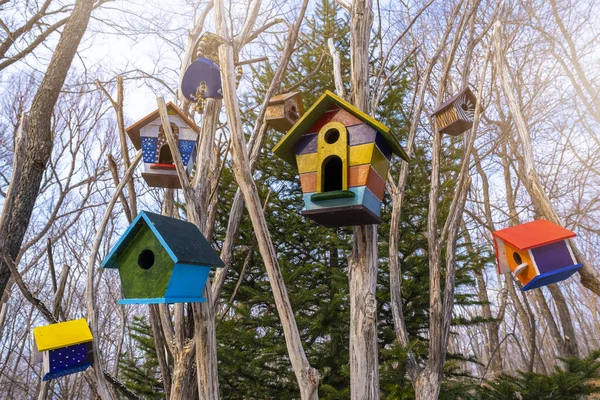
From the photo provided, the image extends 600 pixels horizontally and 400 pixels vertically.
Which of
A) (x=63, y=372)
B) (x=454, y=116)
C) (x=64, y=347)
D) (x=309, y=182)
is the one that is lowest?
(x=63, y=372)

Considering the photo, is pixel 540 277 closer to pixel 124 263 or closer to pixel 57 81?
pixel 124 263

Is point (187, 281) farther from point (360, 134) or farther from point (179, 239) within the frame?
point (360, 134)

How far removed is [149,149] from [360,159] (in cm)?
163

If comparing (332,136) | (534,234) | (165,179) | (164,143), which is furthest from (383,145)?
(164,143)

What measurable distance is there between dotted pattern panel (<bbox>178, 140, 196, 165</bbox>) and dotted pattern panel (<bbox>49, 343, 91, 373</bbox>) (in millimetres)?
1360

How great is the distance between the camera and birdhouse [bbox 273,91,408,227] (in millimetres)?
1898

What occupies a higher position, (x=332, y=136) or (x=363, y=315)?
(x=332, y=136)

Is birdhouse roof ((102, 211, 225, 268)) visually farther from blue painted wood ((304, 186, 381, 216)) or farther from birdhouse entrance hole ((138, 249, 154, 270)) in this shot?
blue painted wood ((304, 186, 381, 216))

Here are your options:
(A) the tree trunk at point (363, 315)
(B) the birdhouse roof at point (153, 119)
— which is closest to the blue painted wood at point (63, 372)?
(B) the birdhouse roof at point (153, 119)

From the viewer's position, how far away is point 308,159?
2.17m

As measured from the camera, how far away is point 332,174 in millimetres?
2180

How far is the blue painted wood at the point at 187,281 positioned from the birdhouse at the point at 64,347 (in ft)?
3.26

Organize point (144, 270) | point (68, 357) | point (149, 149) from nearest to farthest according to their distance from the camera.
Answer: point (144, 270), point (68, 357), point (149, 149)

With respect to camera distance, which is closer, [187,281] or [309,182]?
[187,281]
